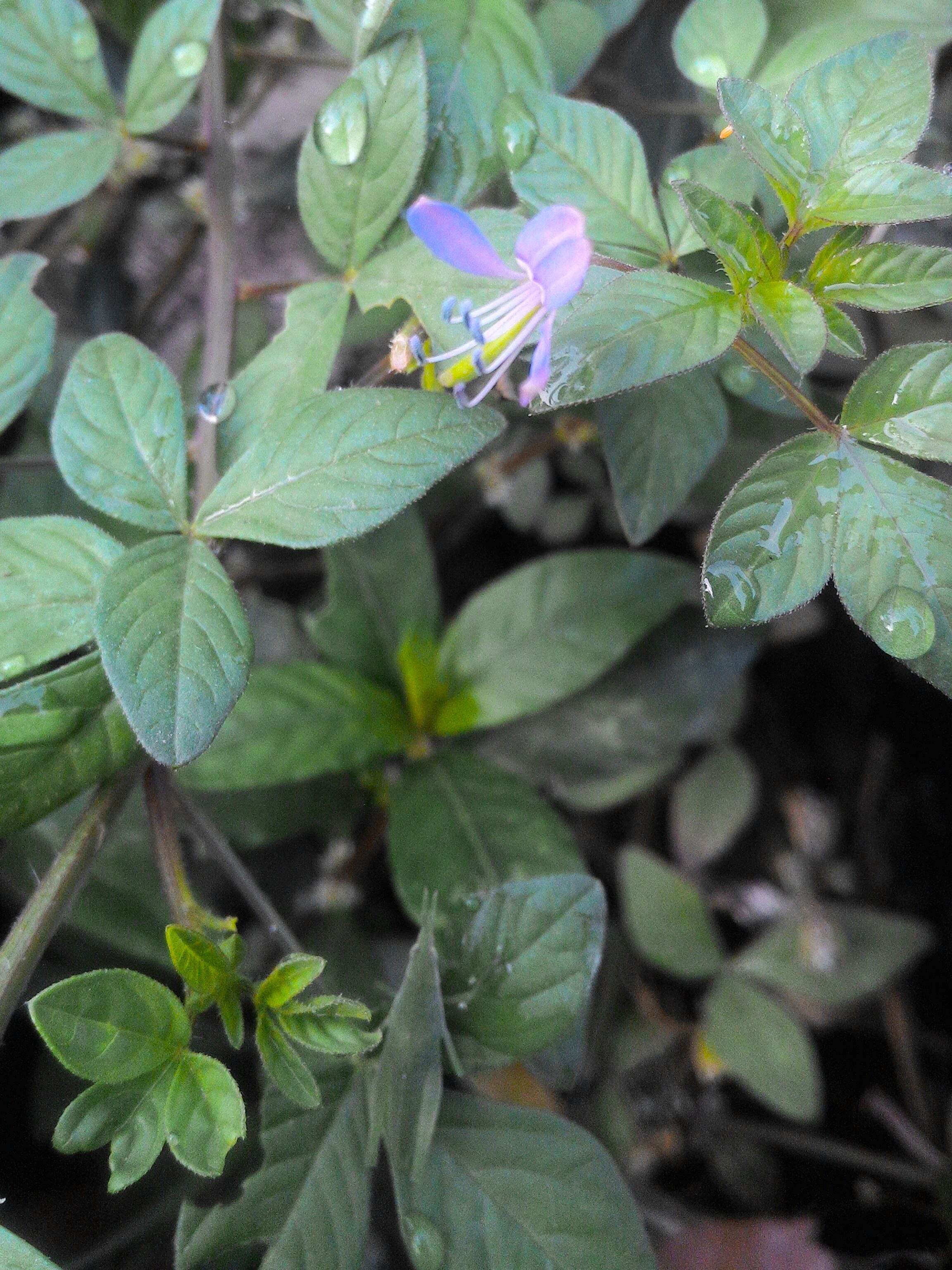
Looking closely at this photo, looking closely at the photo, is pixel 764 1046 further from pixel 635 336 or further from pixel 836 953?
pixel 635 336

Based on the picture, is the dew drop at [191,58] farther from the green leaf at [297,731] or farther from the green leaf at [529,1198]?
the green leaf at [529,1198]

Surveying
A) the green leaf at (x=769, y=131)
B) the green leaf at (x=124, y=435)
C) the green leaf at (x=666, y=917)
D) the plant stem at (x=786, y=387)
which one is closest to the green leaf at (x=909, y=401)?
the plant stem at (x=786, y=387)

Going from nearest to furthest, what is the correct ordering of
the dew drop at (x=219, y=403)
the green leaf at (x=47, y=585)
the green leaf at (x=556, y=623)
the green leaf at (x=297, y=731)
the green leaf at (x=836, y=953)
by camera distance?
the green leaf at (x=47, y=585)
the dew drop at (x=219, y=403)
the green leaf at (x=297, y=731)
the green leaf at (x=556, y=623)
the green leaf at (x=836, y=953)

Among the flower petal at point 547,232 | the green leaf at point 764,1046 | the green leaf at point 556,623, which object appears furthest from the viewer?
the green leaf at point 764,1046

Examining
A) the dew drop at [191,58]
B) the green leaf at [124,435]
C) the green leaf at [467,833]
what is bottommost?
the green leaf at [467,833]

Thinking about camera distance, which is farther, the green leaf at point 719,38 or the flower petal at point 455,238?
the green leaf at point 719,38

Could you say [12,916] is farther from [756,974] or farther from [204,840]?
[756,974]

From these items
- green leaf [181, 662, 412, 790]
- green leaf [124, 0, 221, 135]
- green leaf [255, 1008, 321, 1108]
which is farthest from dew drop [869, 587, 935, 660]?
green leaf [124, 0, 221, 135]

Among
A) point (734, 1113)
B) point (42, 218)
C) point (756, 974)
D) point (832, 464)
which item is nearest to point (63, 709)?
point (832, 464)
